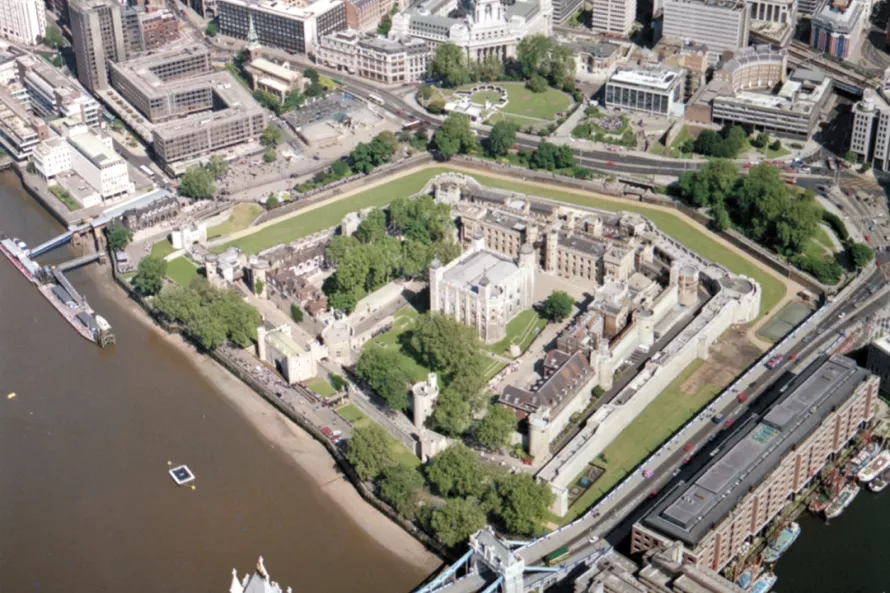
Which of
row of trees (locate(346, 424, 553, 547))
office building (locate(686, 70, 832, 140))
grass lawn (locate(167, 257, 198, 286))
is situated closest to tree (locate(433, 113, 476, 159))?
office building (locate(686, 70, 832, 140))

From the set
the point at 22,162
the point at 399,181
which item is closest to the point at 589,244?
the point at 399,181

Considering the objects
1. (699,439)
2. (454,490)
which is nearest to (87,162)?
(454,490)

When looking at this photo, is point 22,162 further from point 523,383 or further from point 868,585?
point 868,585

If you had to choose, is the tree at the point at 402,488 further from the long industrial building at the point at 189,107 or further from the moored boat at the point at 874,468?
the long industrial building at the point at 189,107

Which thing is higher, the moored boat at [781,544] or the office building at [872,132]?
the office building at [872,132]

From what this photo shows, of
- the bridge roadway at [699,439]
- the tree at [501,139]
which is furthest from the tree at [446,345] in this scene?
the tree at [501,139]

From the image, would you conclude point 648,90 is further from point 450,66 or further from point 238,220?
point 238,220
